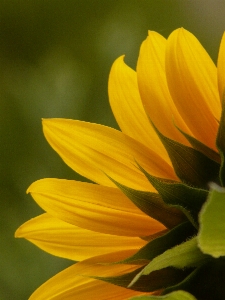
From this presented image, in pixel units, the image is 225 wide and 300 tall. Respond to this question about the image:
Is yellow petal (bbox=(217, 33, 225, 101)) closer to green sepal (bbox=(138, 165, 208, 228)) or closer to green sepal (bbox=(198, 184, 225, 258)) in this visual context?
green sepal (bbox=(138, 165, 208, 228))

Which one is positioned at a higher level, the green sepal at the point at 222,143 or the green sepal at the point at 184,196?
the green sepal at the point at 222,143

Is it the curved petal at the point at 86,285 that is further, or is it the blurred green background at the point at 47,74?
the blurred green background at the point at 47,74

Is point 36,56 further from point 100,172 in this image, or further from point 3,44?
point 100,172

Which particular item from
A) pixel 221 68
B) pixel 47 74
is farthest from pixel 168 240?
pixel 47 74

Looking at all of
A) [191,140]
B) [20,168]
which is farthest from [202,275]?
[20,168]

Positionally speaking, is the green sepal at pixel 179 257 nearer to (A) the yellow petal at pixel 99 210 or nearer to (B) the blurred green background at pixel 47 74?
(A) the yellow petal at pixel 99 210

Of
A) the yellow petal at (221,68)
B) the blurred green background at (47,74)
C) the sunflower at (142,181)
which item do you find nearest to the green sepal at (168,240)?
the sunflower at (142,181)
